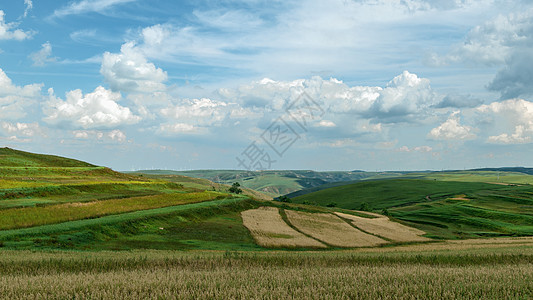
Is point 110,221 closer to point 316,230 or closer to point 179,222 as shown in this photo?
Answer: point 179,222

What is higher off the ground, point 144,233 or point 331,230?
point 144,233

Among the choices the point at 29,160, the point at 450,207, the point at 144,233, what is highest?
the point at 29,160

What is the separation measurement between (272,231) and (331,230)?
1403cm

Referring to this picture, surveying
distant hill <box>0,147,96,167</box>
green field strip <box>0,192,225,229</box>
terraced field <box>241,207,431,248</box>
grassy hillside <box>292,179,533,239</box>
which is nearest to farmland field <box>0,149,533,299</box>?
green field strip <box>0,192,225,229</box>

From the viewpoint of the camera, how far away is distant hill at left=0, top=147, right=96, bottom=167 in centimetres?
11924

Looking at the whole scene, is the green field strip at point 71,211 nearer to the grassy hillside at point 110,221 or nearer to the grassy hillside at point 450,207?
the grassy hillside at point 110,221

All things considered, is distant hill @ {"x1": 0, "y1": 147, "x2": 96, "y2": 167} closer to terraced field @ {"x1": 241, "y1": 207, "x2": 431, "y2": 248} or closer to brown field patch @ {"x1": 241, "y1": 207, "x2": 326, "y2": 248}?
terraced field @ {"x1": 241, "y1": 207, "x2": 431, "y2": 248}

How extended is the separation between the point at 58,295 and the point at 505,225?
106878 mm

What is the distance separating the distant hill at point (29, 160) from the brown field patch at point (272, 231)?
279 ft

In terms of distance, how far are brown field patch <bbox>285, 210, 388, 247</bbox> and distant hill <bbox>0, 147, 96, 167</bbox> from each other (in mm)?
90376

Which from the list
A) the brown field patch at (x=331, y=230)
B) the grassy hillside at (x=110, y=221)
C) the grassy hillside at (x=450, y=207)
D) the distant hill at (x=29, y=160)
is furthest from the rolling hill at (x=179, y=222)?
the distant hill at (x=29, y=160)

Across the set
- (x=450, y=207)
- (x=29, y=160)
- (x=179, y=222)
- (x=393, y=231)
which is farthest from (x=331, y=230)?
(x=29, y=160)

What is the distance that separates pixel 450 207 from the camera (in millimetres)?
120625

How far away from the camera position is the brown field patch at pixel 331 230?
192ft
